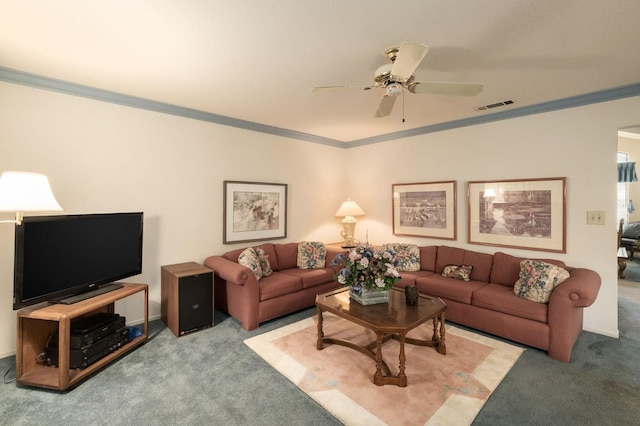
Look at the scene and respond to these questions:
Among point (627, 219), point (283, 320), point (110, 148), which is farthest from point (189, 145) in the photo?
point (627, 219)

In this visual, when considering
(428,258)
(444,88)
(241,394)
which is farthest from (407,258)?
(241,394)

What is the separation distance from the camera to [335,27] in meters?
1.97

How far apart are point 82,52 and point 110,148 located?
1111 millimetres

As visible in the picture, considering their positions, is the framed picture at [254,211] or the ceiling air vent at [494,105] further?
the framed picture at [254,211]

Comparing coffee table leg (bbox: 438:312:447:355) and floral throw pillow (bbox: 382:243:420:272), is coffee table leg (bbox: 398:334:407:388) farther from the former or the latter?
floral throw pillow (bbox: 382:243:420:272)

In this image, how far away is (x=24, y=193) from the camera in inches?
82.4

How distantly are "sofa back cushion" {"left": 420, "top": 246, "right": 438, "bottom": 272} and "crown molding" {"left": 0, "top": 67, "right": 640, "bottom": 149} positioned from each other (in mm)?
1780

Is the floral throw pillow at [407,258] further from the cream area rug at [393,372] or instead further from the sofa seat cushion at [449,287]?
the cream area rug at [393,372]

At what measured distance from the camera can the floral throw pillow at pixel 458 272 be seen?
3695mm

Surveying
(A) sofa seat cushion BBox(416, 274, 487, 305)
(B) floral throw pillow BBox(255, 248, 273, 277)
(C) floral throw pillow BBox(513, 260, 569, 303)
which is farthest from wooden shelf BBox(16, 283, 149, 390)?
(C) floral throw pillow BBox(513, 260, 569, 303)

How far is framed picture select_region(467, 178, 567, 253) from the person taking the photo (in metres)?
3.43

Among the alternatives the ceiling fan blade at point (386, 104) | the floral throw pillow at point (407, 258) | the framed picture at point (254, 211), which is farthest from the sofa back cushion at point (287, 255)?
the ceiling fan blade at point (386, 104)

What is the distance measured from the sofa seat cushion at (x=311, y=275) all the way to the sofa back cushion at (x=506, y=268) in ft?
6.86

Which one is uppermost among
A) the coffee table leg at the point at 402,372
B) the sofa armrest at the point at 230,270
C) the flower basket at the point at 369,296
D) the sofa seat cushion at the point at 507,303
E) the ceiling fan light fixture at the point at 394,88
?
the ceiling fan light fixture at the point at 394,88
